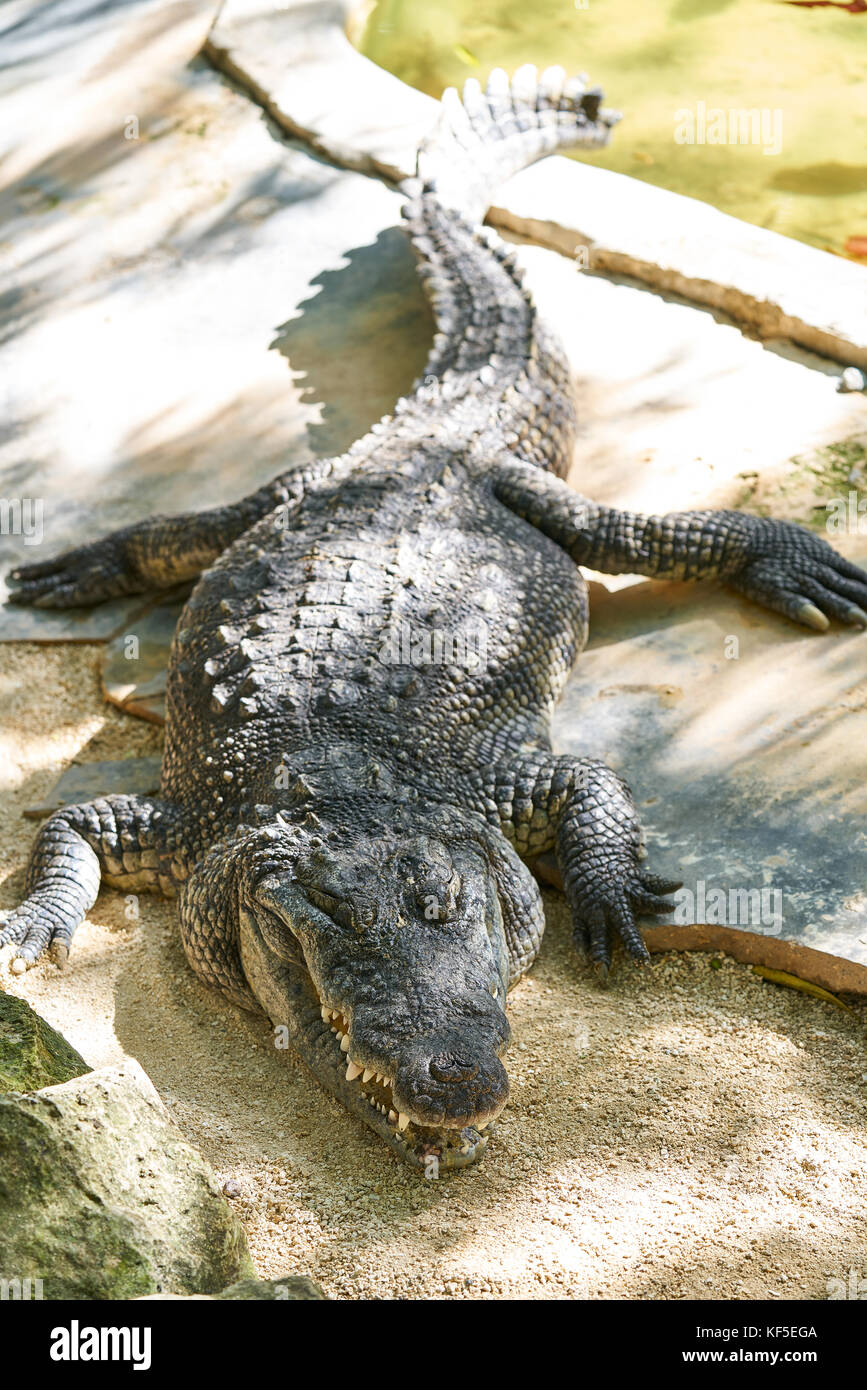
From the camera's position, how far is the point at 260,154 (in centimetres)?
900

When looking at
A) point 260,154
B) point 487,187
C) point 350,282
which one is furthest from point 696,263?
point 260,154

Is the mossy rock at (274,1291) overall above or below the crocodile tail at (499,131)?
below

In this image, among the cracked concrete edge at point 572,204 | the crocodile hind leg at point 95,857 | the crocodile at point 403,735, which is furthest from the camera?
the cracked concrete edge at point 572,204

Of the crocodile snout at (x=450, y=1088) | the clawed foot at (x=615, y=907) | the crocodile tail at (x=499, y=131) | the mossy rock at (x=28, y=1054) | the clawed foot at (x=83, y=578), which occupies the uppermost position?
the crocodile tail at (x=499, y=131)

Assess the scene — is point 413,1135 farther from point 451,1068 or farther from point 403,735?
point 403,735

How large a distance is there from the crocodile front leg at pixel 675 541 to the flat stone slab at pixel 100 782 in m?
1.93

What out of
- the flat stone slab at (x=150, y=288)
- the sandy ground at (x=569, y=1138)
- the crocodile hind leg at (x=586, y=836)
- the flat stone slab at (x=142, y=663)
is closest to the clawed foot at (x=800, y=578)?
the crocodile hind leg at (x=586, y=836)

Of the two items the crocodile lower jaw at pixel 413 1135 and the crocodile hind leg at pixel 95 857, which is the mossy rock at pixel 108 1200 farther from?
the crocodile hind leg at pixel 95 857

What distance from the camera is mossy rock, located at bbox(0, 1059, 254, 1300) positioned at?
234 cm

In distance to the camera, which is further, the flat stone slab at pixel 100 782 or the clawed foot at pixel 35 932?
the flat stone slab at pixel 100 782

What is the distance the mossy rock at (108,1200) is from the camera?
2.34 metres

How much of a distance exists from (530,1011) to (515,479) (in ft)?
8.24

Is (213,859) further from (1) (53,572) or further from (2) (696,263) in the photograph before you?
(2) (696,263)

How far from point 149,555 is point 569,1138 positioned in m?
3.57
